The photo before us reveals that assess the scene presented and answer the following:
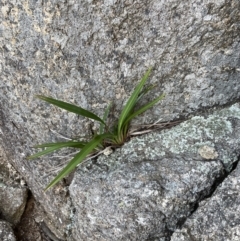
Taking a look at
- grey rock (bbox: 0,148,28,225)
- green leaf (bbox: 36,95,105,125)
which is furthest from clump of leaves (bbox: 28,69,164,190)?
grey rock (bbox: 0,148,28,225)

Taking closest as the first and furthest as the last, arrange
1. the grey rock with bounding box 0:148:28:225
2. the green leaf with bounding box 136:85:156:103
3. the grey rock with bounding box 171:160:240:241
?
the grey rock with bounding box 171:160:240:241
the green leaf with bounding box 136:85:156:103
the grey rock with bounding box 0:148:28:225

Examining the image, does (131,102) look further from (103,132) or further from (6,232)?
(6,232)

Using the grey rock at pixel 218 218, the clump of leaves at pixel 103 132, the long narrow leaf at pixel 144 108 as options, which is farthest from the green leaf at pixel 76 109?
the grey rock at pixel 218 218

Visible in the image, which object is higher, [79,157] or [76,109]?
[76,109]

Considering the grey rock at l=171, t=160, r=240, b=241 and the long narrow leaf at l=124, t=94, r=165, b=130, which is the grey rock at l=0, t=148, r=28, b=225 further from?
the grey rock at l=171, t=160, r=240, b=241

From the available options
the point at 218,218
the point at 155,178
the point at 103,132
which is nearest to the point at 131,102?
the point at 103,132

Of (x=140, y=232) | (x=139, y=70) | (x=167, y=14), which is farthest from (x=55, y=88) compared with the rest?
(x=140, y=232)

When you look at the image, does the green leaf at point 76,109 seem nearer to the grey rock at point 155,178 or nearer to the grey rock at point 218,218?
the grey rock at point 155,178
